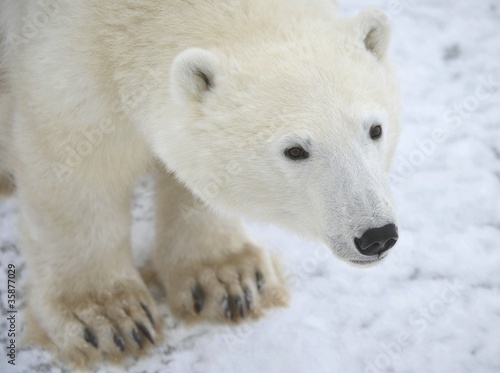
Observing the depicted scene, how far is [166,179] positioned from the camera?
4.26 m

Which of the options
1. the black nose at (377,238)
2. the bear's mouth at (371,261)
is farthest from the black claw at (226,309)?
the black nose at (377,238)

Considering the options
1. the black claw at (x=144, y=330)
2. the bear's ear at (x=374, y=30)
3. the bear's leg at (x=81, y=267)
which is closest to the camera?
the bear's ear at (x=374, y=30)

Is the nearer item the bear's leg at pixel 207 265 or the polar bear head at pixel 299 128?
the polar bear head at pixel 299 128

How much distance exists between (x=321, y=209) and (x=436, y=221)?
5.34 feet

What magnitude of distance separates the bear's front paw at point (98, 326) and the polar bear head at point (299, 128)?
873 mm

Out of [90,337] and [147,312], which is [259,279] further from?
[90,337]

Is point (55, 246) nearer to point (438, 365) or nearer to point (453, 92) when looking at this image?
point (438, 365)

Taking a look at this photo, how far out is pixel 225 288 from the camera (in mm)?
4012

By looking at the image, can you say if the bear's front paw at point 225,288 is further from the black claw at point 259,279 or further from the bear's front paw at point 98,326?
the bear's front paw at point 98,326

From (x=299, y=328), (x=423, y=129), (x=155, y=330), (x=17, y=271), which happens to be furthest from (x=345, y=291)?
(x=17, y=271)

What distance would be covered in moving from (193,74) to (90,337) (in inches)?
59.8

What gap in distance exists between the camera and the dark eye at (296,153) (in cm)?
300

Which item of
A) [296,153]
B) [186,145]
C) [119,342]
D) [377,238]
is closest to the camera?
[377,238]

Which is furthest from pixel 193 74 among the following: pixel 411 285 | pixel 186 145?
pixel 411 285
